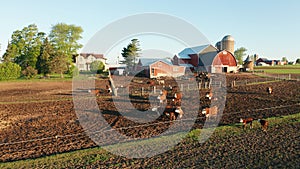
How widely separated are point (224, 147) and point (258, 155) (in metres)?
1.49

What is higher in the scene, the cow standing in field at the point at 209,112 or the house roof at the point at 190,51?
the house roof at the point at 190,51

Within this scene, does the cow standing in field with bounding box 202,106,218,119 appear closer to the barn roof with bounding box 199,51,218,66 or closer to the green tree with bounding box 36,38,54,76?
the barn roof with bounding box 199,51,218,66

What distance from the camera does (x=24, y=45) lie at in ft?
196

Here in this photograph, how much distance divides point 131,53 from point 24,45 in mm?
29438

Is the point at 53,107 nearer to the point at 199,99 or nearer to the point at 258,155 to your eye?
the point at 199,99

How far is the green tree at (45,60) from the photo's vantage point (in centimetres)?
5116

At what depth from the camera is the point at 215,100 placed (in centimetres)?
2161

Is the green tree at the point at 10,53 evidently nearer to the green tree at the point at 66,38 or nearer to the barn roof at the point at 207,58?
the green tree at the point at 66,38

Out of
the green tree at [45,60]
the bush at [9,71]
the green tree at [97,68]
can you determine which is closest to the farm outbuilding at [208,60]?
the green tree at [97,68]

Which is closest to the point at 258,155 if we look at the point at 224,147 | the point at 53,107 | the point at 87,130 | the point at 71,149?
the point at 224,147

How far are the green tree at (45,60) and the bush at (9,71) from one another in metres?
4.78

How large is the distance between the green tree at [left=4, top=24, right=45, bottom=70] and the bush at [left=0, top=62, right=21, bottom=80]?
5801 mm

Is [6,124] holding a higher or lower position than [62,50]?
lower

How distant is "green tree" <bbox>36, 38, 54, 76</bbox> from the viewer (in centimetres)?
5116
